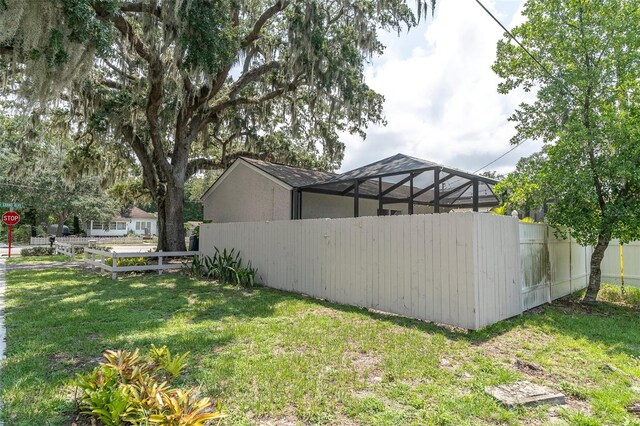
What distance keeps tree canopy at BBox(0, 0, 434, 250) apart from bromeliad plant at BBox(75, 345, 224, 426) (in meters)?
5.41

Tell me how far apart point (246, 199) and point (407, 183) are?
235 inches

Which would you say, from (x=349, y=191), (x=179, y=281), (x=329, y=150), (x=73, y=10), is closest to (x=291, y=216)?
(x=349, y=191)

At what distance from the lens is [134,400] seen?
98.0 inches

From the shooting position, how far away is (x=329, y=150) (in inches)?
642

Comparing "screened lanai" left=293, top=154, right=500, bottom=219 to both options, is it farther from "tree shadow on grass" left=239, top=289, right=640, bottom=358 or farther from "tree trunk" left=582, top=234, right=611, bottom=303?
"tree shadow on grass" left=239, top=289, right=640, bottom=358

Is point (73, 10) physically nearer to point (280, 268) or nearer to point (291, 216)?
point (280, 268)

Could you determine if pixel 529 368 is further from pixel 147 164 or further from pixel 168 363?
pixel 147 164

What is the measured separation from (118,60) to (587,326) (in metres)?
12.9

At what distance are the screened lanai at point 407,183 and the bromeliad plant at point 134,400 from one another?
643 centimetres

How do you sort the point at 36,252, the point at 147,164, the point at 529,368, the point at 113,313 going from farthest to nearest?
the point at 36,252 < the point at 147,164 < the point at 113,313 < the point at 529,368

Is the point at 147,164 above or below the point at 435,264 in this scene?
above

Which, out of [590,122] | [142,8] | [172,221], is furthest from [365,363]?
[172,221]

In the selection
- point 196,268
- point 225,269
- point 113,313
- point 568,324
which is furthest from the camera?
point 196,268

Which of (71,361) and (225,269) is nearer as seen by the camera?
(71,361)
